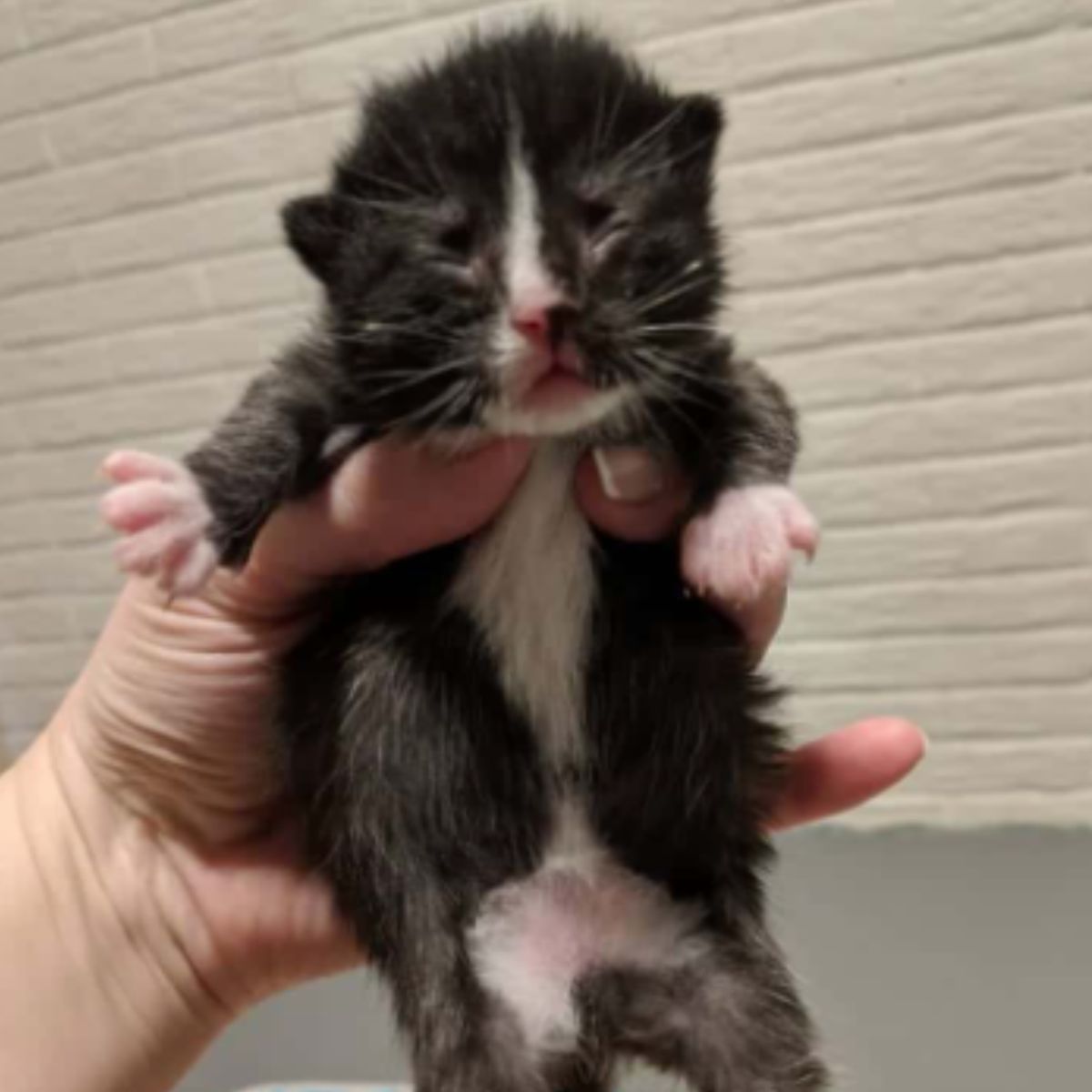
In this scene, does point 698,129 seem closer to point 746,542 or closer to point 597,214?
point 597,214

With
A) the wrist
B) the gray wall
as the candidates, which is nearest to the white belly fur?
the wrist

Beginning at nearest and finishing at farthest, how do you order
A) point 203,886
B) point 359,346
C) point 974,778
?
point 359,346 → point 203,886 → point 974,778

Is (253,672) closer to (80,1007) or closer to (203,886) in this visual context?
(203,886)

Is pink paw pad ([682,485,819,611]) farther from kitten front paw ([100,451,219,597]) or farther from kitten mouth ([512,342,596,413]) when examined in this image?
kitten front paw ([100,451,219,597])

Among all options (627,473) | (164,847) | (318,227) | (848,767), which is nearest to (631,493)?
(627,473)

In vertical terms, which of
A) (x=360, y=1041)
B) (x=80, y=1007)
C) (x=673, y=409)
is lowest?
(x=360, y=1041)

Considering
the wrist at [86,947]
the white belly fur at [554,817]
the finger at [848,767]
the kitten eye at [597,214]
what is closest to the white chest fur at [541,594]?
the white belly fur at [554,817]

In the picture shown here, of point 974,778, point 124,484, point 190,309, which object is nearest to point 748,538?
point 124,484
